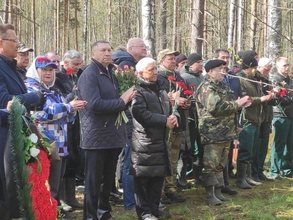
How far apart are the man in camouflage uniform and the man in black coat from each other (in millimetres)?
1613

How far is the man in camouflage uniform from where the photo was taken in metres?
5.80

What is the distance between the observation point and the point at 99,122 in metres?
4.57

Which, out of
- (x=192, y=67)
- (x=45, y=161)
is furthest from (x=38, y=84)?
(x=192, y=67)

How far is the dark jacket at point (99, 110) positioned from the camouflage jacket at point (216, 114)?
167 centimetres

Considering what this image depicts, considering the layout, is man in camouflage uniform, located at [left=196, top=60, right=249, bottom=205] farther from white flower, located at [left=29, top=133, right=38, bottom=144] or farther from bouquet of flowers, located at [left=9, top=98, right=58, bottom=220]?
white flower, located at [left=29, top=133, right=38, bottom=144]

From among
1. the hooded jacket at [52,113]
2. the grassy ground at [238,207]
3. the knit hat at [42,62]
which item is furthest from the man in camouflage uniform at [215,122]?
the knit hat at [42,62]

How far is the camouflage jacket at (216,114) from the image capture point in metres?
5.77

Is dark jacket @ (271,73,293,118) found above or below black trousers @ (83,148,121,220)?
above

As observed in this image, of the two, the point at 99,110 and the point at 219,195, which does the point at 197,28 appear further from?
the point at 99,110

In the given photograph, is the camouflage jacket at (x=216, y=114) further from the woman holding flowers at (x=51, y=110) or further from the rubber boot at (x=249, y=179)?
the woman holding flowers at (x=51, y=110)

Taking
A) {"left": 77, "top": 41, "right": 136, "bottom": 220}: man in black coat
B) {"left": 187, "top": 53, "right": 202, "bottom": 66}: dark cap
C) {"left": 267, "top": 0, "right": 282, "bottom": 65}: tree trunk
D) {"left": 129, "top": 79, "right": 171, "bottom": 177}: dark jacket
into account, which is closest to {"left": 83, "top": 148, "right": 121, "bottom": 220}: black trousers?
{"left": 77, "top": 41, "right": 136, "bottom": 220}: man in black coat

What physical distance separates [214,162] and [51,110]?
2740 millimetres

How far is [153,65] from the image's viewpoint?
505cm

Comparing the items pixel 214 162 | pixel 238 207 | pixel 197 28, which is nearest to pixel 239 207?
pixel 238 207
